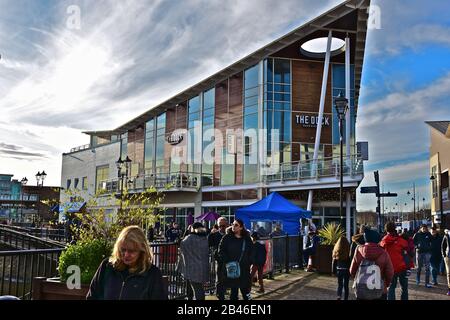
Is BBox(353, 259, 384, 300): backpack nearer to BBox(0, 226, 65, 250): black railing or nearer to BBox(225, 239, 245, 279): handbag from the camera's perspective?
BBox(225, 239, 245, 279): handbag

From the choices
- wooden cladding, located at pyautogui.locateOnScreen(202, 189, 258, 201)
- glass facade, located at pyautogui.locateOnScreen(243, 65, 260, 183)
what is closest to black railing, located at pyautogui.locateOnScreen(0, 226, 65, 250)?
wooden cladding, located at pyautogui.locateOnScreen(202, 189, 258, 201)

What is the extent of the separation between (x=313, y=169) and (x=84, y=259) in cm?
2382

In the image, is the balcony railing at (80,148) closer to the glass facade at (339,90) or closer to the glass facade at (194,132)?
the glass facade at (194,132)

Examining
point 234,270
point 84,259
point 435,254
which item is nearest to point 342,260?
point 234,270

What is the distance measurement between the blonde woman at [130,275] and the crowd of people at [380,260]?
3.88 m

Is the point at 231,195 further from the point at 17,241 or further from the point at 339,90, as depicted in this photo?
the point at 17,241

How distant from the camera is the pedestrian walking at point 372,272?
670 cm

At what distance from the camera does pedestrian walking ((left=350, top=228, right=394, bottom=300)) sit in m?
6.70

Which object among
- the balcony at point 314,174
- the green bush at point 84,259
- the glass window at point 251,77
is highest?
the glass window at point 251,77

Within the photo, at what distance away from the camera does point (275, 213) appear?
1691 cm

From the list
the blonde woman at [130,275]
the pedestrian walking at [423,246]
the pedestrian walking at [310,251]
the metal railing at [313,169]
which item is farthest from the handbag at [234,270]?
the metal railing at [313,169]

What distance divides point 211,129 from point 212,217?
34.7ft

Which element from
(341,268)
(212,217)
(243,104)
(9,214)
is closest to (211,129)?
(243,104)
